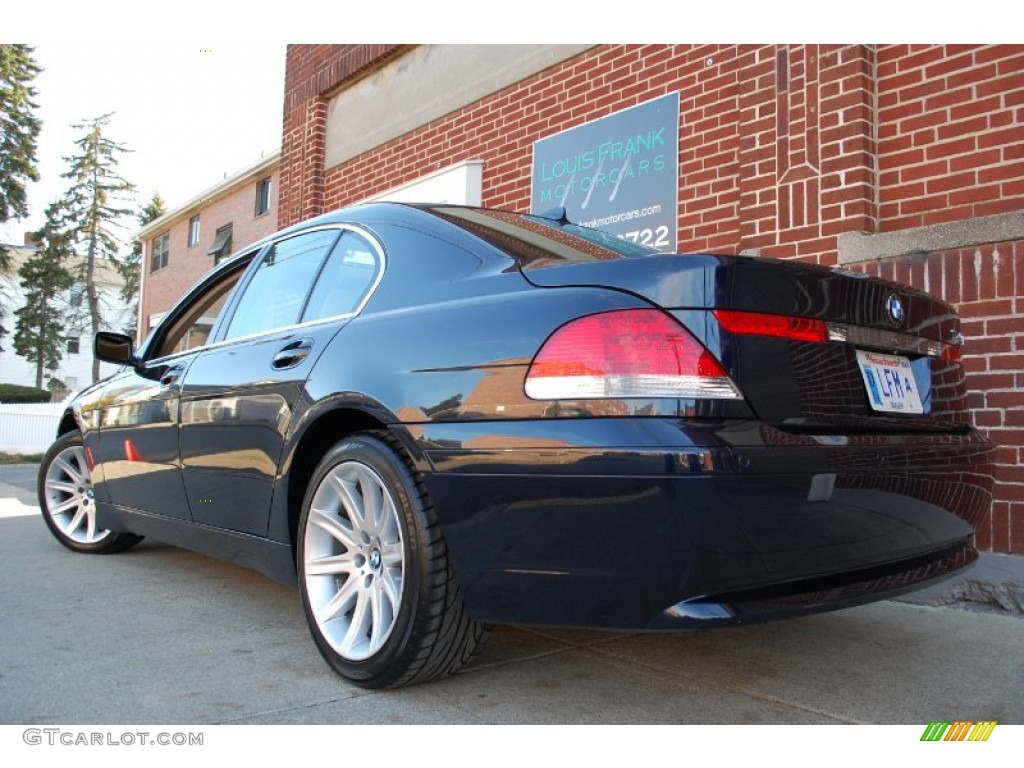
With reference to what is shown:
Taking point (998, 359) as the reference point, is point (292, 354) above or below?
below

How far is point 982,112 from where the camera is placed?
388 cm

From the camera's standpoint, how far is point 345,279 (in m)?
2.90

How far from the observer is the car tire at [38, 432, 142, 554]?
4562 millimetres

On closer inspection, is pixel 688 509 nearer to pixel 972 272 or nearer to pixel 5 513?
pixel 972 272

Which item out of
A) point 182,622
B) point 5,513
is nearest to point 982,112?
point 182,622

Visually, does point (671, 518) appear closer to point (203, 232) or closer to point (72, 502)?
point (72, 502)

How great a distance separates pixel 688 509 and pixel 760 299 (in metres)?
0.58

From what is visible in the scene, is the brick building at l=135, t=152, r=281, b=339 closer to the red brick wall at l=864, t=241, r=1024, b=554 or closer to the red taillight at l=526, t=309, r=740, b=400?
the red brick wall at l=864, t=241, r=1024, b=554

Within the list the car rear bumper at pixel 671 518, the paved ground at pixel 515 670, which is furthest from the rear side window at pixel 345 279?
the paved ground at pixel 515 670

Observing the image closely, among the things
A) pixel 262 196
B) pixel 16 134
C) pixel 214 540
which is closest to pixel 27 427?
pixel 262 196

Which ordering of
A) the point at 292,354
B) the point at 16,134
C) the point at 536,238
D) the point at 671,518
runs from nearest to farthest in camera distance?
1. the point at 671,518
2. the point at 536,238
3. the point at 292,354
4. the point at 16,134

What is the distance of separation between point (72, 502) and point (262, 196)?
14450 mm

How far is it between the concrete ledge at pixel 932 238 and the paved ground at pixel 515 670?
1669 millimetres

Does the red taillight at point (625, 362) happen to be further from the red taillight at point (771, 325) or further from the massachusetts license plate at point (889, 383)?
the massachusetts license plate at point (889, 383)
